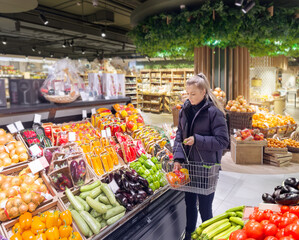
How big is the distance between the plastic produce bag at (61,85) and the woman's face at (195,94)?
153 cm

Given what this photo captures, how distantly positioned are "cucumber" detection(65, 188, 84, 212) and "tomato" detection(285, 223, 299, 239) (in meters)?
1.49

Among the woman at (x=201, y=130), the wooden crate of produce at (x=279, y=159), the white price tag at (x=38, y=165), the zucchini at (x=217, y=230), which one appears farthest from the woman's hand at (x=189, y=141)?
the wooden crate of produce at (x=279, y=159)

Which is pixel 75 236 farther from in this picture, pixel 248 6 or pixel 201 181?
pixel 248 6

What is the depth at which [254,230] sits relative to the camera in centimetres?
132

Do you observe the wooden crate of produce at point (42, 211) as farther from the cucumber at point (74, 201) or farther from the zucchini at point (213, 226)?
the zucchini at point (213, 226)

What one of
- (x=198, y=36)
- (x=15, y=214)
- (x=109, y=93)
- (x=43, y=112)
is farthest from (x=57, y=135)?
(x=198, y=36)

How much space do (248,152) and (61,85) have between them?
13.0ft

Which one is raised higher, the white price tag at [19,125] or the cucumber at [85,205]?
the white price tag at [19,125]

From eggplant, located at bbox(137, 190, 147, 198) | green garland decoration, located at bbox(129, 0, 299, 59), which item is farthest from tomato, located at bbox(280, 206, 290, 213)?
green garland decoration, located at bbox(129, 0, 299, 59)

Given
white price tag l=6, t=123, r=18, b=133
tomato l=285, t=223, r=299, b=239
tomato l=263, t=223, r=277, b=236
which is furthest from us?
white price tag l=6, t=123, r=18, b=133

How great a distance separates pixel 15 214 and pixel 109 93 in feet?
8.49

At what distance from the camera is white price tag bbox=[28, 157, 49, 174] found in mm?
2127

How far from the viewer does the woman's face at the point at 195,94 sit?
2.28 metres

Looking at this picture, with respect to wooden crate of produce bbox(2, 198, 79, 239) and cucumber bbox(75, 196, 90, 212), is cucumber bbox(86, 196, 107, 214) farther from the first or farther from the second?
wooden crate of produce bbox(2, 198, 79, 239)
